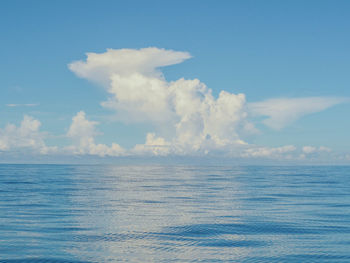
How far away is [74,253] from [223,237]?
44.4ft

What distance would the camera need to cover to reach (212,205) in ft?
192

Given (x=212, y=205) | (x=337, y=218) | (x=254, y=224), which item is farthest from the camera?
(x=212, y=205)

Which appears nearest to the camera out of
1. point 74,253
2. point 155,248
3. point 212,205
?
point 74,253

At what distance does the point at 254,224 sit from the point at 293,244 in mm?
9608

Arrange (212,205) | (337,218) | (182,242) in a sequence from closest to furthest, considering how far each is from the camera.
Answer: (182,242) < (337,218) < (212,205)

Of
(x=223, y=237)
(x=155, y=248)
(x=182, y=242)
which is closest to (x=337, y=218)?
(x=223, y=237)

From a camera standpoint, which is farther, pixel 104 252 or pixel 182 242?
pixel 182 242

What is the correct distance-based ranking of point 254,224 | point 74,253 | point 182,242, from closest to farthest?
point 74,253 < point 182,242 < point 254,224

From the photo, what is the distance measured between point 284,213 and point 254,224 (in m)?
9.99

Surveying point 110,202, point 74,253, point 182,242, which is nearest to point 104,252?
point 74,253

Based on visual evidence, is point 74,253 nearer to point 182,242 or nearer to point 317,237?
point 182,242

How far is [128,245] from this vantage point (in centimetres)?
3158

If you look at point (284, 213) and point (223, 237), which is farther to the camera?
→ point (284, 213)

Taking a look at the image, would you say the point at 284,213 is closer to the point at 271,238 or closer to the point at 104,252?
the point at 271,238
